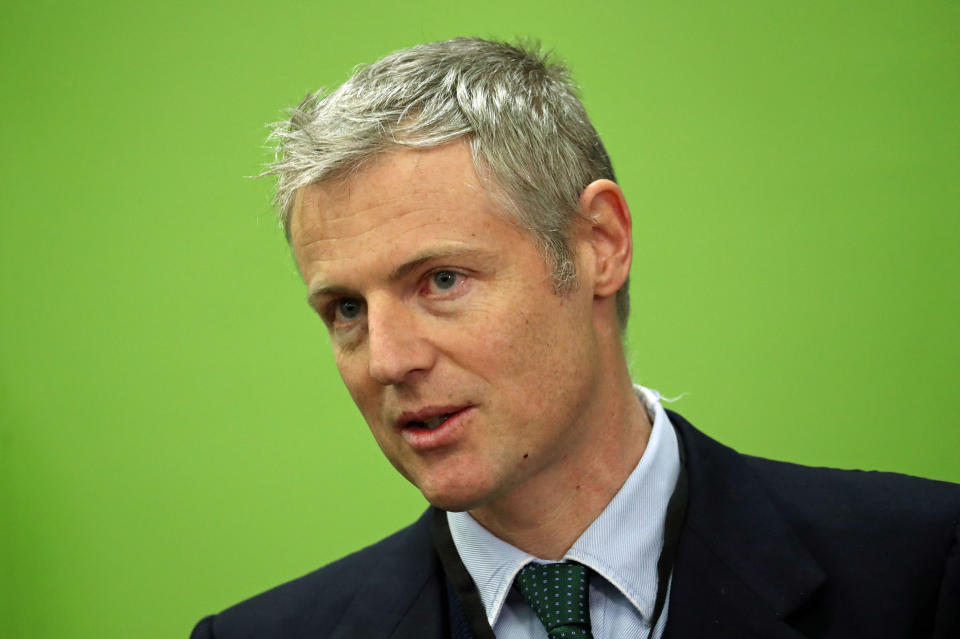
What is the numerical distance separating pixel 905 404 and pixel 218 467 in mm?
1517

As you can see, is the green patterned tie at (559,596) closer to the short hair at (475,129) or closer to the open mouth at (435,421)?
the open mouth at (435,421)

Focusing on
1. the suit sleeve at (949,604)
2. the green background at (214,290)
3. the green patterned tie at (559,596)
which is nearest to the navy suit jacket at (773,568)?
the suit sleeve at (949,604)

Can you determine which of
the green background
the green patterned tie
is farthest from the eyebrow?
the green background

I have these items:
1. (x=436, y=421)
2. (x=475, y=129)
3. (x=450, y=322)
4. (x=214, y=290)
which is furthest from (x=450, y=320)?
(x=214, y=290)

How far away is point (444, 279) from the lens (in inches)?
56.7

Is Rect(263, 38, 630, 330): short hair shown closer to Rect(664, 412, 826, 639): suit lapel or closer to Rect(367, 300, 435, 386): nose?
Rect(367, 300, 435, 386): nose

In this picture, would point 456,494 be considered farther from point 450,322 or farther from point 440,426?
point 450,322

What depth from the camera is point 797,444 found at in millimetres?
2336

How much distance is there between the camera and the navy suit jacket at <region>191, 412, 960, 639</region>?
56.9 inches

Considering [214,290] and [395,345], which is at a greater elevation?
[214,290]

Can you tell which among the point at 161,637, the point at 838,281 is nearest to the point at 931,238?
the point at 838,281

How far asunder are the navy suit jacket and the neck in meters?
0.12

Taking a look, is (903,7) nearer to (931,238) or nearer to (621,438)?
(931,238)

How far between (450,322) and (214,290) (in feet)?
4.07
